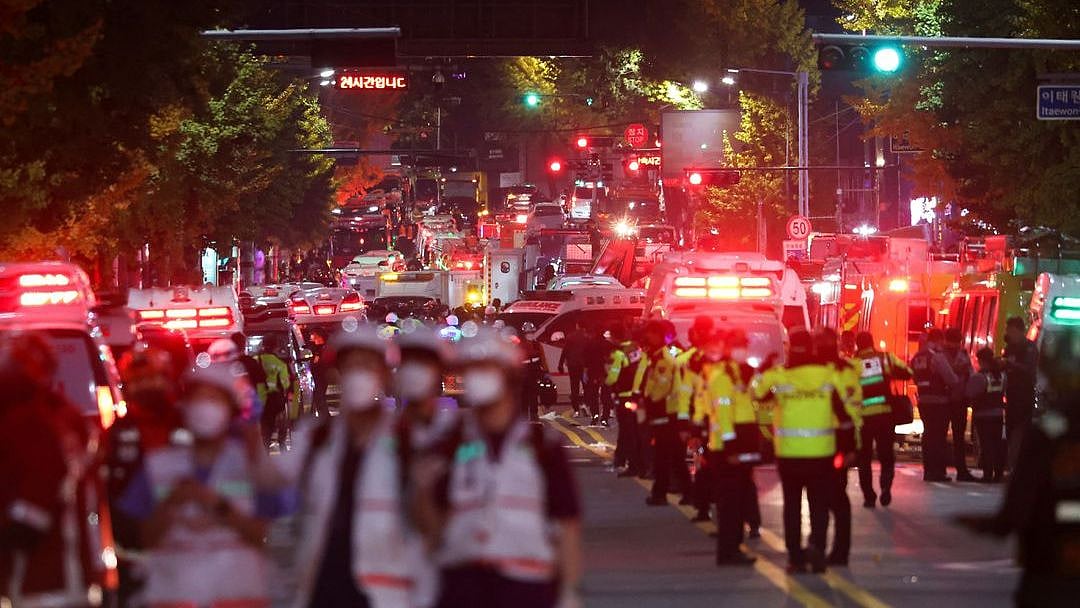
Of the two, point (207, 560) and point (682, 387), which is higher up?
point (207, 560)

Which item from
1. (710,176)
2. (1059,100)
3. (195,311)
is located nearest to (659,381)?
(1059,100)

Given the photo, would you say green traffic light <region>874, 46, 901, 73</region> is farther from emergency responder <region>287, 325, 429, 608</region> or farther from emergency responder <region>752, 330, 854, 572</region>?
emergency responder <region>287, 325, 429, 608</region>

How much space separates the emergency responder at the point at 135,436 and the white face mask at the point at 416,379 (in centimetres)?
142

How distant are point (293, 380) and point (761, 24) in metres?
59.0

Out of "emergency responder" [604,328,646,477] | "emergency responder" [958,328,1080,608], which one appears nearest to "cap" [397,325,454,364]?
"emergency responder" [958,328,1080,608]

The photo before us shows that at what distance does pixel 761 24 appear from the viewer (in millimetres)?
86562

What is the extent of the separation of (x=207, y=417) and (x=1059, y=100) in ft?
68.8

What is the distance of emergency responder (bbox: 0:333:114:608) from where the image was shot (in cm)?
820

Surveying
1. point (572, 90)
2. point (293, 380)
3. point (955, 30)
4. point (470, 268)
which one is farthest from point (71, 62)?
point (572, 90)

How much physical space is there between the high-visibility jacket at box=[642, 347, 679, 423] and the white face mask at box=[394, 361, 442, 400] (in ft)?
37.5

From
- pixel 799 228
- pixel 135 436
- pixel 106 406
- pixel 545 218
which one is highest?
pixel 545 218

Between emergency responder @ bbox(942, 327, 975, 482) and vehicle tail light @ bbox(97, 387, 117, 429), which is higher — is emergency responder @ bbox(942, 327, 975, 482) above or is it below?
below

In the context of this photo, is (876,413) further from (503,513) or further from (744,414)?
(503,513)

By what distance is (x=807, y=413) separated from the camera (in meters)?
14.7
